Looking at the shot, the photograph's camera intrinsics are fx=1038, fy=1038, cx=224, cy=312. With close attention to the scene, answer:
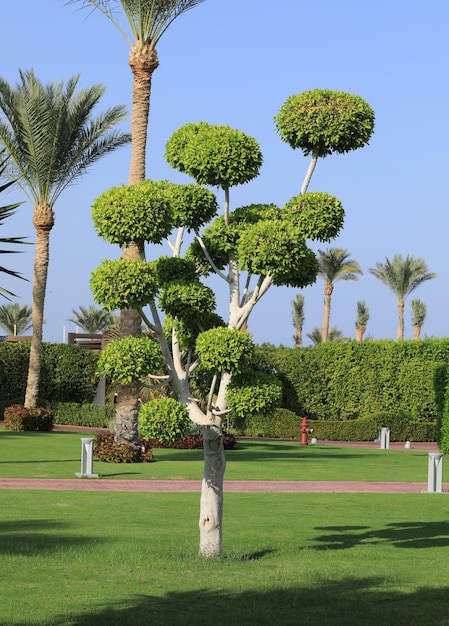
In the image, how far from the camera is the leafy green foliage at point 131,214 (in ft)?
40.5

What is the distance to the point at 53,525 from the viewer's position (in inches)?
587

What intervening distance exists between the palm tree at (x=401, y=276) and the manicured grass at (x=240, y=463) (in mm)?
34138

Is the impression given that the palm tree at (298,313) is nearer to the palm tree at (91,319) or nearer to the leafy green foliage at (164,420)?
the palm tree at (91,319)

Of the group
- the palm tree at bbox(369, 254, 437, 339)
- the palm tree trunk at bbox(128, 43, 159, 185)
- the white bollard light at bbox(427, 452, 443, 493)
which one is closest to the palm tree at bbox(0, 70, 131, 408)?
the palm tree trunk at bbox(128, 43, 159, 185)

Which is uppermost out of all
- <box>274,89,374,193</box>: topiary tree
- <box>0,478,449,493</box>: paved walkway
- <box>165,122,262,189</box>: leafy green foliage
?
<box>274,89,374,193</box>: topiary tree

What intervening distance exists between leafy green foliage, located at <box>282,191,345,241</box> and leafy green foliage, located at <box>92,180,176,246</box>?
161 centimetres

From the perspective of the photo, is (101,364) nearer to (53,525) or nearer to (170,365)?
(170,365)

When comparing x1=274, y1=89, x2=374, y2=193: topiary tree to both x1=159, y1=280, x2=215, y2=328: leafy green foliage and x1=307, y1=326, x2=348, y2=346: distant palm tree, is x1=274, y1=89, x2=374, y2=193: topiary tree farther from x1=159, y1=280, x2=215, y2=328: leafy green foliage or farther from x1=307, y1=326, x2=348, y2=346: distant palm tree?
x1=307, y1=326, x2=348, y2=346: distant palm tree

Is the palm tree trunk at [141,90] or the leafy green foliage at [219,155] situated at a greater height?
the palm tree trunk at [141,90]

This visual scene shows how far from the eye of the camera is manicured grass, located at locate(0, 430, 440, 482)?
23.6m

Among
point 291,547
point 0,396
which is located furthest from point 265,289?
point 0,396

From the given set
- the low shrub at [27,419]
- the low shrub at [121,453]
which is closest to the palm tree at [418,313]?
the low shrub at [27,419]

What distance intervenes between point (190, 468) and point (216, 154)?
45.9 ft

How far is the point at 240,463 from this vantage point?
27.0 meters
